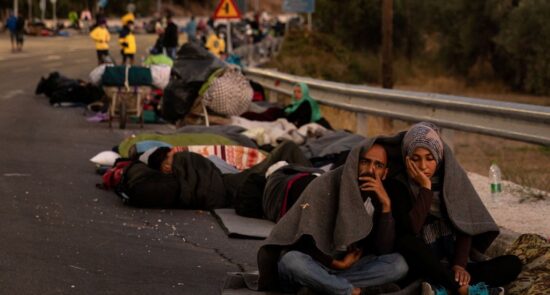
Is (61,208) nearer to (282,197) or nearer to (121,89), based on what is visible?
(282,197)

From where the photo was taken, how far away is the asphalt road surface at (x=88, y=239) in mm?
8812

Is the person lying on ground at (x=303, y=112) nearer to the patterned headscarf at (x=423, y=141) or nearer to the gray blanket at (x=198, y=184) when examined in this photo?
the gray blanket at (x=198, y=184)

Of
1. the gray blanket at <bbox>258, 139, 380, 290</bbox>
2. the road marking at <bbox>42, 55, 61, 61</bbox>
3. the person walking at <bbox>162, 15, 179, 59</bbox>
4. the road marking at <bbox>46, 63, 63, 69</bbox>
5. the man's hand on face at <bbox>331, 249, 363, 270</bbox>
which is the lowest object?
the road marking at <bbox>42, 55, 61, 61</bbox>

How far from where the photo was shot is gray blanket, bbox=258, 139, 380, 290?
7867 mm

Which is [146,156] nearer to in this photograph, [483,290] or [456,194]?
[456,194]

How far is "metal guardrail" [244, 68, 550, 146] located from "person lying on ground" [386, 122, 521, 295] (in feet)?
14.5

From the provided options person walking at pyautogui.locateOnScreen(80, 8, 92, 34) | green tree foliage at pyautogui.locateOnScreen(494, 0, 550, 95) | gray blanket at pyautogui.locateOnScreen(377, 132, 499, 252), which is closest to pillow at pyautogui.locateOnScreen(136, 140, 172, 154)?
gray blanket at pyautogui.locateOnScreen(377, 132, 499, 252)

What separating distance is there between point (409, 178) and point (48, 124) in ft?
51.0

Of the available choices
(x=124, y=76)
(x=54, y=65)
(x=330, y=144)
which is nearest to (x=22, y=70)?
(x=54, y=65)

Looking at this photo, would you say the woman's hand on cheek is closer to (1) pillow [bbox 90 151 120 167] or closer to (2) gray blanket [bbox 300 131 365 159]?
(2) gray blanket [bbox 300 131 365 159]

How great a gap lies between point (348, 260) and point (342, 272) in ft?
0.26

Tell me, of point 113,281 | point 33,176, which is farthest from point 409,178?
point 33,176

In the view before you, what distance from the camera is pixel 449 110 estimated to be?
49.8ft

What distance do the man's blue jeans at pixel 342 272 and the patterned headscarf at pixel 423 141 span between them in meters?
0.62
